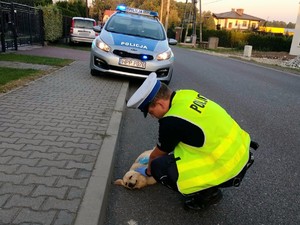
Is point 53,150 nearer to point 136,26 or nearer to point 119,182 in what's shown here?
point 119,182

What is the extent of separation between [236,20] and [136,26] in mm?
106846

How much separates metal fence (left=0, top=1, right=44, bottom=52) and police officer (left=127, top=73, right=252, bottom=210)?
39.7 ft

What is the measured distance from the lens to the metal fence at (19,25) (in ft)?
43.9

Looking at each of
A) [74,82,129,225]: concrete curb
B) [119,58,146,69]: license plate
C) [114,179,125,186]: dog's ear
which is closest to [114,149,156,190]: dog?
[114,179,125,186]: dog's ear

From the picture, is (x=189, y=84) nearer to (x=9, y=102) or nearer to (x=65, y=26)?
(x=9, y=102)

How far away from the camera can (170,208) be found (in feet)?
10.2

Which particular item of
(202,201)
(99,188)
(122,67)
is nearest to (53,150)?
(99,188)

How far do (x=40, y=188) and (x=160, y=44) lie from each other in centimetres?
630

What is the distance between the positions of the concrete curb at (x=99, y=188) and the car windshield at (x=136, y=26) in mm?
5187

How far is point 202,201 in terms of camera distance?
2.99 metres

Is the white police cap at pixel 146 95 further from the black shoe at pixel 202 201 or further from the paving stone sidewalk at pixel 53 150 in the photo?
the black shoe at pixel 202 201

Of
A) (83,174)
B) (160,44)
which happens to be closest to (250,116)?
(160,44)

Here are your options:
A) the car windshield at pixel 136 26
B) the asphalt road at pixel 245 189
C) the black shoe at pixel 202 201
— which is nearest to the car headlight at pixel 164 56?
the car windshield at pixel 136 26

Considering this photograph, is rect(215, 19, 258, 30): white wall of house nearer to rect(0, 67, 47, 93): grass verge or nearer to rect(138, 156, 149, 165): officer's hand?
rect(0, 67, 47, 93): grass verge
